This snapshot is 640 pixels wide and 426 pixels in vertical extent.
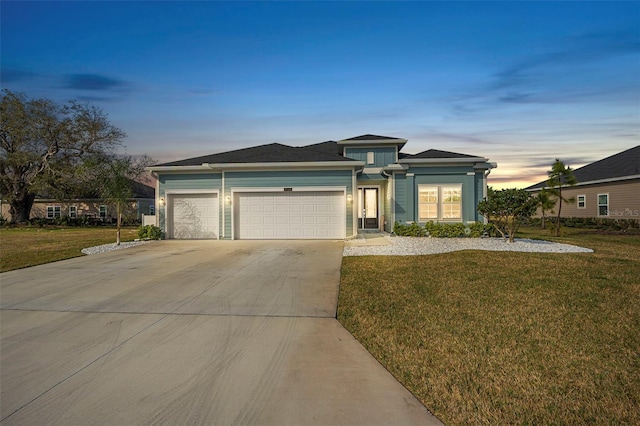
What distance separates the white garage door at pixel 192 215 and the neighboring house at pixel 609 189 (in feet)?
72.8

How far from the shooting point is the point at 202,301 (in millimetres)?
6199

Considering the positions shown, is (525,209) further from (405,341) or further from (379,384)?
(379,384)

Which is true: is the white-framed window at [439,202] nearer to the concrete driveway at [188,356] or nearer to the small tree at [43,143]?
the concrete driveway at [188,356]

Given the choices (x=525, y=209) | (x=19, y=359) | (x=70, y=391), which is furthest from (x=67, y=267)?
(x=525, y=209)

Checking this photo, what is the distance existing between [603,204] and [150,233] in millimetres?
25671

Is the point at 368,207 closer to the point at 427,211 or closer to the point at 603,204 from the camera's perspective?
the point at 427,211

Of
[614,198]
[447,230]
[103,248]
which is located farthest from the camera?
[614,198]

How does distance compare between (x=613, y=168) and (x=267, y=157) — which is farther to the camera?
(x=613, y=168)

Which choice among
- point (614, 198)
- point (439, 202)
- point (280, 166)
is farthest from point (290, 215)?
point (614, 198)

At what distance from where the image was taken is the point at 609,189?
2169 centimetres

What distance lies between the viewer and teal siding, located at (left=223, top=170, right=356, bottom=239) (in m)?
15.4

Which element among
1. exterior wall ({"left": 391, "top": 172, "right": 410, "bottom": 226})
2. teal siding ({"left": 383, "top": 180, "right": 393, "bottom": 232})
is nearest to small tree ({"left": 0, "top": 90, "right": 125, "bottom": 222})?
teal siding ({"left": 383, "top": 180, "right": 393, "bottom": 232})

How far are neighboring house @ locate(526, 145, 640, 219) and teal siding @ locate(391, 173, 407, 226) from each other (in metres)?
13.4

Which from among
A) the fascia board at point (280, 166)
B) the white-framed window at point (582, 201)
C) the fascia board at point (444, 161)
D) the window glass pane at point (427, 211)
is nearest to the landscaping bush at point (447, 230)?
the window glass pane at point (427, 211)
